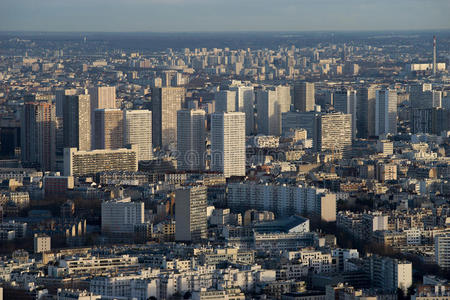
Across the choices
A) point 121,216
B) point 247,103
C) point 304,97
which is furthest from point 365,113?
point 121,216

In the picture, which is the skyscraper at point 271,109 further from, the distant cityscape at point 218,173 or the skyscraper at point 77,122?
the skyscraper at point 77,122

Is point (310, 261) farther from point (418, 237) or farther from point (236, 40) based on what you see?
point (236, 40)

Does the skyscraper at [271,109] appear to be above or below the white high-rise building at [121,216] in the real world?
above

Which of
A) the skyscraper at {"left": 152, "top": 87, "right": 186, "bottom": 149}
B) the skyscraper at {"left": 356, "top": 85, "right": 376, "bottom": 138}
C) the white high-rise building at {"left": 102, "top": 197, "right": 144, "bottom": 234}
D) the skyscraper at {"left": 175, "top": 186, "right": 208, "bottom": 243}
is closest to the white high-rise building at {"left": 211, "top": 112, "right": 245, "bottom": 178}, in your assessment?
the skyscraper at {"left": 152, "top": 87, "right": 186, "bottom": 149}

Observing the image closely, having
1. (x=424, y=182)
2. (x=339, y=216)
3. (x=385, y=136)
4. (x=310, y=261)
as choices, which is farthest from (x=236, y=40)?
(x=310, y=261)

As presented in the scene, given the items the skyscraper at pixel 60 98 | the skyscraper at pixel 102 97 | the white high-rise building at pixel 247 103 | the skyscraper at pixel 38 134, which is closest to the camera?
the skyscraper at pixel 38 134

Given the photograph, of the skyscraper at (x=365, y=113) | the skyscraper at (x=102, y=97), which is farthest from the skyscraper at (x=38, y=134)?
the skyscraper at (x=365, y=113)

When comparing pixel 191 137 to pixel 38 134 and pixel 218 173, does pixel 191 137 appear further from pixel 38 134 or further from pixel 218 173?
pixel 218 173
